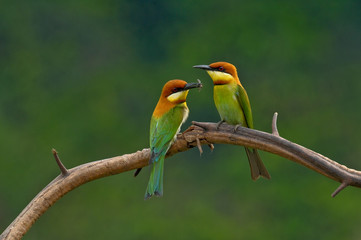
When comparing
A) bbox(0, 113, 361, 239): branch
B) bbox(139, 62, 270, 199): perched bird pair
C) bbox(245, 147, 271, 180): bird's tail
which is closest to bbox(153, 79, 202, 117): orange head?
bbox(139, 62, 270, 199): perched bird pair

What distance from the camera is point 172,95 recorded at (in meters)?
2.05

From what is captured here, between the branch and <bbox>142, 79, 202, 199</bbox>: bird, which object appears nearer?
the branch

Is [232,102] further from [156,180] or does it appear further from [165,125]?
[156,180]

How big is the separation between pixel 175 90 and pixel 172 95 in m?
0.03

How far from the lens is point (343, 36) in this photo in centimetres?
834

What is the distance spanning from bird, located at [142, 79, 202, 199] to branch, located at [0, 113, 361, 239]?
0.03m

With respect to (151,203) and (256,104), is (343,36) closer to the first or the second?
(256,104)

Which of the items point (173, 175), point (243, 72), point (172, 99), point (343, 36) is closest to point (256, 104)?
point (243, 72)

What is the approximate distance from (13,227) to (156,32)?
270 inches

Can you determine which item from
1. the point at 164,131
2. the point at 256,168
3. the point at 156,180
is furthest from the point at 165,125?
the point at 256,168

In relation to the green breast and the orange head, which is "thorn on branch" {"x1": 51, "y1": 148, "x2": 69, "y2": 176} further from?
the green breast

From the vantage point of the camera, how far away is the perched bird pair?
2006 millimetres

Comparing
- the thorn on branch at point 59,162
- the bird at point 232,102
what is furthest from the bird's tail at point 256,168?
the thorn on branch at point 59,162

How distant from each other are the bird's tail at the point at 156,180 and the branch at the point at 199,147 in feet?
0.12
